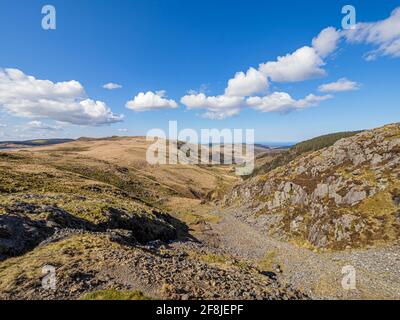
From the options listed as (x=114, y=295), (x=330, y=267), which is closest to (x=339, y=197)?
(x=330, y=267)

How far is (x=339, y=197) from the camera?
192ft

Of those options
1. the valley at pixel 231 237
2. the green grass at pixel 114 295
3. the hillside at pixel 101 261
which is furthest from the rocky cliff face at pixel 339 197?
the green grass at pixel 114 295

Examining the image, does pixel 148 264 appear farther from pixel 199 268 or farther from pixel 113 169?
pixel 113 169

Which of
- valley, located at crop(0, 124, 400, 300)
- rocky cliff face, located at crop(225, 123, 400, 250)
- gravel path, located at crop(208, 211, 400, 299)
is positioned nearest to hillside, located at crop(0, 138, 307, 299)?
valley, located at crop(0, 124, 400, 300)

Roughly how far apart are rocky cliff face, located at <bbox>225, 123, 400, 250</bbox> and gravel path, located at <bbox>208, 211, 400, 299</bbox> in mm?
3209

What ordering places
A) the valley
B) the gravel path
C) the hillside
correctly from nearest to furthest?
the hillside → the valley → the gravel path

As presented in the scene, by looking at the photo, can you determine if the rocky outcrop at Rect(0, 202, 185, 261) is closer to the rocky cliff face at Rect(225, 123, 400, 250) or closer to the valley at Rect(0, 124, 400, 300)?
the valley at Rect(0, 124, 400, 300)

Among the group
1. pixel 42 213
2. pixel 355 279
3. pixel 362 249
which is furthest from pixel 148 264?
pixel 362 249

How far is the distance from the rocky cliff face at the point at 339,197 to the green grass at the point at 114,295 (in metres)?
39.3

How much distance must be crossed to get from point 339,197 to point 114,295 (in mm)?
52781

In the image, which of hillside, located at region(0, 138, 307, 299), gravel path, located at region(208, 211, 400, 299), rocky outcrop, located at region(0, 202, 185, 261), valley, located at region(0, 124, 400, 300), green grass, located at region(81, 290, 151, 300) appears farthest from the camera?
gravel path, located at region(208, 211, 400, 299)

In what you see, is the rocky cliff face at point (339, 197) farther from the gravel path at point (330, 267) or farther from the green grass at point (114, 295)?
the green grass at point (114, 295)

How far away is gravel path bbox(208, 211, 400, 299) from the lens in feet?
113

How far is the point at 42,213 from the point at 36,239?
698 centimetres
